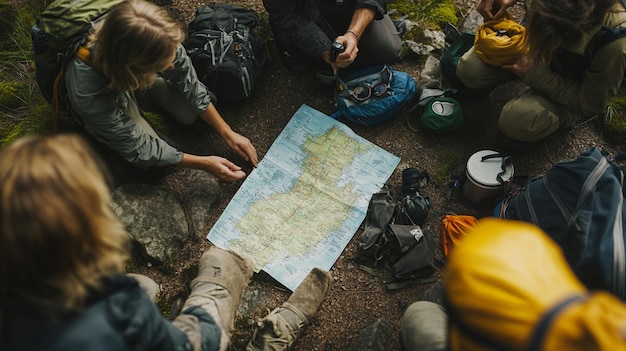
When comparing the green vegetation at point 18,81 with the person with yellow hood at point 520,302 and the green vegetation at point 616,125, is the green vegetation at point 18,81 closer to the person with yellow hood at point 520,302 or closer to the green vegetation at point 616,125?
the person with yellow hood at point 520,302

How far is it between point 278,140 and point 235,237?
2.74ft

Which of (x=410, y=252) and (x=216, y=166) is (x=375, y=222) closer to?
(x=410, y=252)

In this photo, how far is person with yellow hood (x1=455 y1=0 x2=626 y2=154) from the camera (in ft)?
9.12

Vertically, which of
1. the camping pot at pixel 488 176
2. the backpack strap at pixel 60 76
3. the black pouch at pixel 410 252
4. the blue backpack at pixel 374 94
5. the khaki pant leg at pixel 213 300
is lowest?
the black pouch at pixel 410 252

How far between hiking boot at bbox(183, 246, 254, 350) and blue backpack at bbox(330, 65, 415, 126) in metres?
1.38

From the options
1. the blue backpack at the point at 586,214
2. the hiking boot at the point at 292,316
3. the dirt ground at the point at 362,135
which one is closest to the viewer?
the blue backpack at the point at 586,214

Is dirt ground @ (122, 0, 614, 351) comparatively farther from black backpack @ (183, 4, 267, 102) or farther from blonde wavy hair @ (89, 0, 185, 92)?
blonde wavy hair @ (89, 0, 185, 92)

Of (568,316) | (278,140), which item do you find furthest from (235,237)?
(568,316)

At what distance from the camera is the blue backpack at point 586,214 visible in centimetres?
227

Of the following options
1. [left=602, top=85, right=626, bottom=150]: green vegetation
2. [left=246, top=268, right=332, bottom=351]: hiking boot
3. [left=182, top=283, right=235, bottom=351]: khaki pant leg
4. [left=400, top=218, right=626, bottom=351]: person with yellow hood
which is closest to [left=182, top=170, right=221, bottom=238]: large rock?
[left=182, top=283, right=235, bottom=351]: khaki pant leg

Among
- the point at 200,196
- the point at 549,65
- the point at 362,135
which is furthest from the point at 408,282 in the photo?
the point at 549,65

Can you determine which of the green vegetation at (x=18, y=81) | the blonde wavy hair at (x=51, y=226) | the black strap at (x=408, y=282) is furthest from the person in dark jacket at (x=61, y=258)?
the green vegetation at (x=18, y=81)

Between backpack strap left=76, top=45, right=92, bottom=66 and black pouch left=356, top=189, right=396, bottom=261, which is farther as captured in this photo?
black pouch left=356, top=189, right=396, bottom=261

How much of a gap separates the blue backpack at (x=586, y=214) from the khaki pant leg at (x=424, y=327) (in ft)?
2.34
